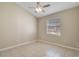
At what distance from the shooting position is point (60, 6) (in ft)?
11.5

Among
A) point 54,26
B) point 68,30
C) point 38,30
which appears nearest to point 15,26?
point 38,30

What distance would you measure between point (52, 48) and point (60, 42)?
1.29 feet

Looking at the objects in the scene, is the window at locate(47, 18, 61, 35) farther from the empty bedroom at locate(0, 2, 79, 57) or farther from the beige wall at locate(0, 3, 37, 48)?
the beige wall at locate(0, 3, 37, 48)

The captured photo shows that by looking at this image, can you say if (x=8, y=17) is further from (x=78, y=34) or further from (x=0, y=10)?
(x=78, y=34)

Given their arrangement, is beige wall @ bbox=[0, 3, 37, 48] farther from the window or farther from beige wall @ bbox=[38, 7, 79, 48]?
the window

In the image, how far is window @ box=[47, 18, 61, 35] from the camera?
345 cm

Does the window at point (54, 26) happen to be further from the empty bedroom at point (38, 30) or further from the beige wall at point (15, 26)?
the beige wall at point (15, 26)

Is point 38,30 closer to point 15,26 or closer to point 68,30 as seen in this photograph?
point 15,26

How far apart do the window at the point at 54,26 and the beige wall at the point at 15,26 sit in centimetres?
54

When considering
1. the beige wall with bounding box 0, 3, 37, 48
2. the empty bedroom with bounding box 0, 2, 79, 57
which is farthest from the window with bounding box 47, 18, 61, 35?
the beige wall with bounding box 0, 3, 37, 48

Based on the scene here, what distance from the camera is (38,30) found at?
3.75m

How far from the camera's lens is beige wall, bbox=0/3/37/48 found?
3.74 metres

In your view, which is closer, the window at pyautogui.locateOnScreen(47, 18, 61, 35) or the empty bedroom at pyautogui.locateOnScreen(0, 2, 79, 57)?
the window at pyautogui.locateOnScreen(47, 18, 61, 35)

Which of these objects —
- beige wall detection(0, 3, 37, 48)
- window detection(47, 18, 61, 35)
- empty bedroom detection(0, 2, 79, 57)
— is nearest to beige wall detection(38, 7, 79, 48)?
empty bedroom detection(0, 2, 79, 57)
